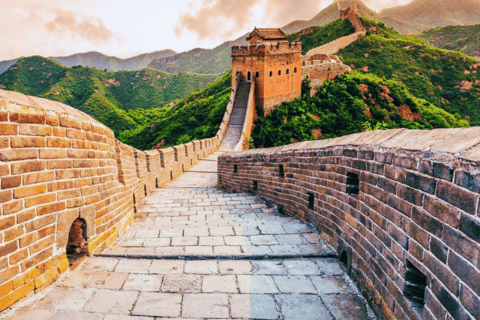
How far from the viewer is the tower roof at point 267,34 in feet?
109

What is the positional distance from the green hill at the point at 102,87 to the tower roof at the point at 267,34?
19644 mm

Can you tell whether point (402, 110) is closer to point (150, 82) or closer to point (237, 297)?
point (237, 297)

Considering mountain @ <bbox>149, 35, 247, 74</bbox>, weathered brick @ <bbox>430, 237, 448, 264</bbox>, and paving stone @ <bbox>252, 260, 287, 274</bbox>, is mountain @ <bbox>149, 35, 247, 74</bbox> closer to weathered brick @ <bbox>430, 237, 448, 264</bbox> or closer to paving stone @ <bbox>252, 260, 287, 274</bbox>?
paving stone @ <bbox>252, 260, 287, 274</bbox>

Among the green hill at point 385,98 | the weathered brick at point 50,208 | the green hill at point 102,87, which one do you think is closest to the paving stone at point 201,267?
the weathered brick at point 50,208

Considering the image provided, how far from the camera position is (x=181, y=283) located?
9.31 feet

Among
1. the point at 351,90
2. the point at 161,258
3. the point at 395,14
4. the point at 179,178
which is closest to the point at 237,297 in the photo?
the point at 161,258

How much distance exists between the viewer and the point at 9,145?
2414 millimetres

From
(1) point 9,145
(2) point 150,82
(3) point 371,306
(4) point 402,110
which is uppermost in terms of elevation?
A: (2) point 150,82

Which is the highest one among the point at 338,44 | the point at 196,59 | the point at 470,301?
the point at 196,59

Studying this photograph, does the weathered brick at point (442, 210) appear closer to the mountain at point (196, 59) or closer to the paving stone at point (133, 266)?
the paving stone at point (133, 266)

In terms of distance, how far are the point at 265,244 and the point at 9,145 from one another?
9.23 ft

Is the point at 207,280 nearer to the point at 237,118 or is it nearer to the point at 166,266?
→ the point at 166,266

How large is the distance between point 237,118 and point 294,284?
21.8 meters

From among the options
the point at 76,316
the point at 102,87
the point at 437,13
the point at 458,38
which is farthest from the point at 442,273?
the point at 437,13
